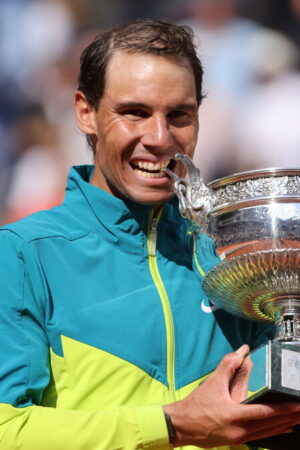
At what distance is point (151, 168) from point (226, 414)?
0.57 meters

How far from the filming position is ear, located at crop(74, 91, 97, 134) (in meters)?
1.94

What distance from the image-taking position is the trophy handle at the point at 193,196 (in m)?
1.68

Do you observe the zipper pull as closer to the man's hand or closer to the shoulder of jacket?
the shoulder of jacket

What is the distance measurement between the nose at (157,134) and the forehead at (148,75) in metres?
0.06

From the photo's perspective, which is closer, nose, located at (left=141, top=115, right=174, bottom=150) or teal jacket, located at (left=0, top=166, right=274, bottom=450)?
teal jacket, located at (left=0, top=166, right=274, bottom=450)

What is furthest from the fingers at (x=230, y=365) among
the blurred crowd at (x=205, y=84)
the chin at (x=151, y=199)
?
the blurred crowd at (x=205, y=84)

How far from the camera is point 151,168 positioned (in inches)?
70.8

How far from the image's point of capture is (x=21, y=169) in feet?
12.3

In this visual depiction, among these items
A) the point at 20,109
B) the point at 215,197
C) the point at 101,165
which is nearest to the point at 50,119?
the point at 20,109

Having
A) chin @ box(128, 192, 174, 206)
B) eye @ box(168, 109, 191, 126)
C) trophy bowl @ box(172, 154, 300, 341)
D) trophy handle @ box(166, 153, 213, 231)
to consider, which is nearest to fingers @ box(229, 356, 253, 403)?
trophy bowl @ box(172, 154, 300, 341)

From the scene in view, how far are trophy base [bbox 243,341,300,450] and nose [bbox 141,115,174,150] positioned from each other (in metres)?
0.51

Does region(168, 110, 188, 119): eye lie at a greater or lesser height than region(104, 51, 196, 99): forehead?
lesser

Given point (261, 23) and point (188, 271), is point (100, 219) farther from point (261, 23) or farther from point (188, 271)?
point (261, 23)

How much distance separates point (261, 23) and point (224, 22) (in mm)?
168
